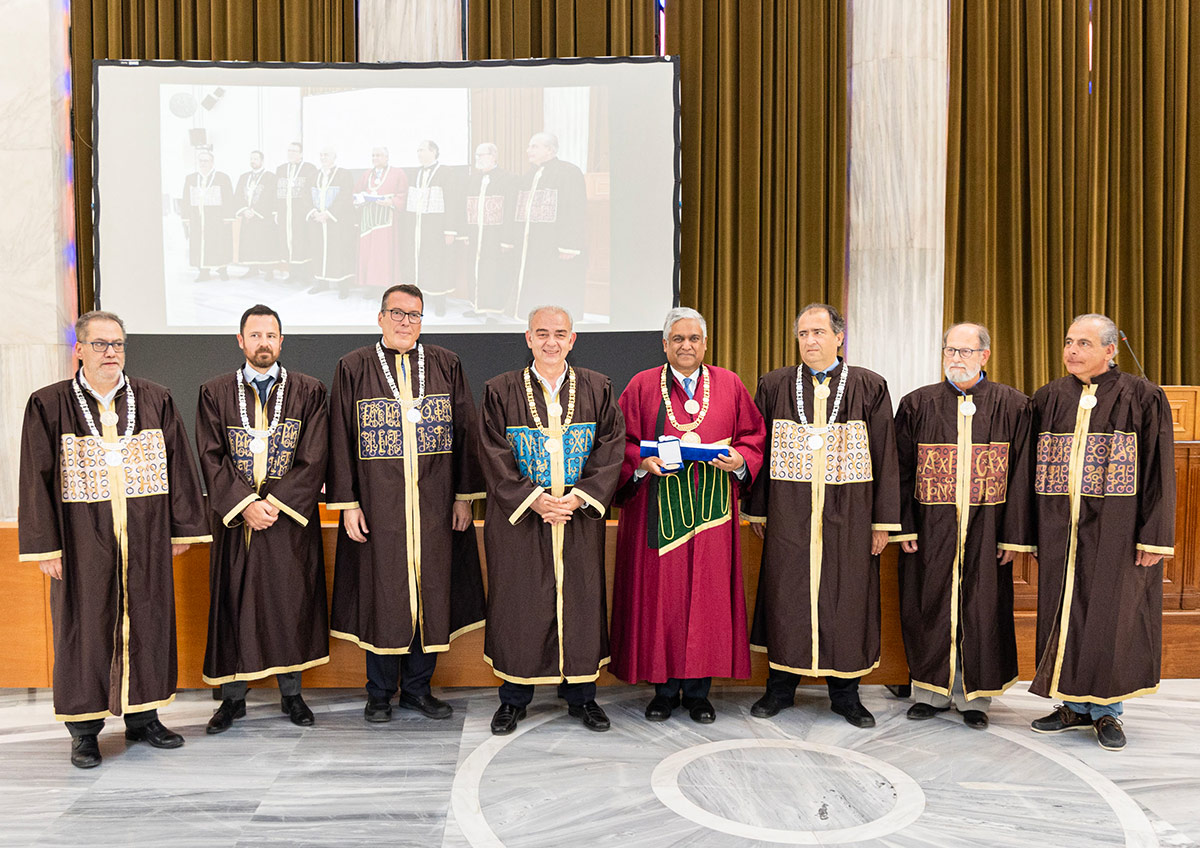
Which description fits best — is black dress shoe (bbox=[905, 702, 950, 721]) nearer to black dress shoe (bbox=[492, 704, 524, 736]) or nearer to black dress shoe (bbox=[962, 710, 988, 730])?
black dress shoe (bbox=[962, 710, 988, 730])

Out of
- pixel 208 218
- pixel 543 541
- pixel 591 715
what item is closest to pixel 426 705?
pixel 591 715

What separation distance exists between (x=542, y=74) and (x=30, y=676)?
4511 millimetres

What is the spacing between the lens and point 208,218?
5723 millimetres

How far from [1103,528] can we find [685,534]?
160 centimetres

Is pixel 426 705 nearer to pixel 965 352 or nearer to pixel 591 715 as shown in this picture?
pixel 591 715

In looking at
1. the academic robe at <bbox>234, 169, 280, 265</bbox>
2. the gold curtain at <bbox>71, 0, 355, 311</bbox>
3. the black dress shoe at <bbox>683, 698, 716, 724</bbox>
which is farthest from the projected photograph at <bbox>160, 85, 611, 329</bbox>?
the black dress shoe at <bbox>683, 698, 716, 724</bbox>

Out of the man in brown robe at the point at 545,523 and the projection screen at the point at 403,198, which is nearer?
the man in brown robe at the point at 545,523

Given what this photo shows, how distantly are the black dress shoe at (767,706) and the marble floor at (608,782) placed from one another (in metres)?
0.04

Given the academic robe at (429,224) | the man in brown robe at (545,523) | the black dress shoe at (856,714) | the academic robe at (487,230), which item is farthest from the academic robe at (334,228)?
the black dress shoe at (856,714)

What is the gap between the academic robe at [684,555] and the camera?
3.43 meters

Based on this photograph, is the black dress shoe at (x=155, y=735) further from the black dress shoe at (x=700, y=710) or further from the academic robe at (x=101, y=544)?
the black dress shoe at (x=700, y=710)

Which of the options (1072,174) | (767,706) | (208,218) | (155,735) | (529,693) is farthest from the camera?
(1072,174)

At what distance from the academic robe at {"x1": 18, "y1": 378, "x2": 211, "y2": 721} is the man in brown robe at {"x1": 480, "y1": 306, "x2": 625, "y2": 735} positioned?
4.01 ft

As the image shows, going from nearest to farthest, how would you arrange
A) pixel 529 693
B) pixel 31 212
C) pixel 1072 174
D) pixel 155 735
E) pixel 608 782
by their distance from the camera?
pixel 608 782 < pixel 155 735 < pixel 529 693 < pixel 31 212 < pixel 1072 174
